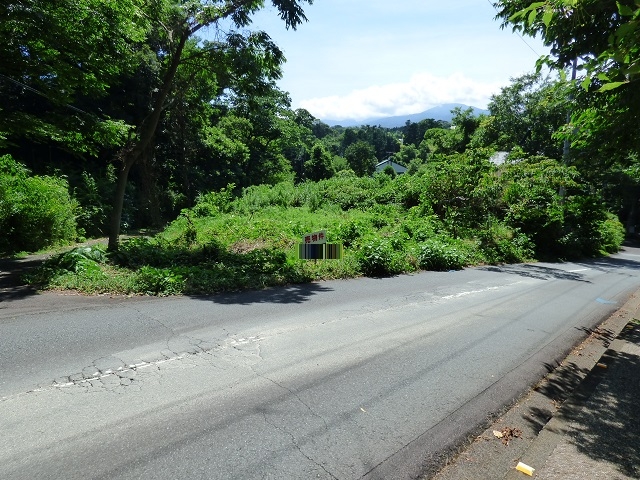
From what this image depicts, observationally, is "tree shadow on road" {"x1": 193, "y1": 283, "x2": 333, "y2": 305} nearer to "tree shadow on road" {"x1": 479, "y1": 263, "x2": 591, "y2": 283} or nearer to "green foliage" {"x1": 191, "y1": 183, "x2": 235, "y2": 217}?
"tree shadow on road" {"x1": 479, "y1": 263, "x2": 591, "y2": 283}

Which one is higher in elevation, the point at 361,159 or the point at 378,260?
the point at 361,159

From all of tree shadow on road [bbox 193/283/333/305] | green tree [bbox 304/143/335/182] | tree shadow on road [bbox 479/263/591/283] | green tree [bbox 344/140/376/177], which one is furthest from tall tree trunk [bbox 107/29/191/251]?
green tree [bbox 344/140/376/177]

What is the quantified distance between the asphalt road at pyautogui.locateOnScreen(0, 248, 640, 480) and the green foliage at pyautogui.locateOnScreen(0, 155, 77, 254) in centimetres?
798

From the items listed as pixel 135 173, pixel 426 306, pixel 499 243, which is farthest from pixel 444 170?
pixel 135 173

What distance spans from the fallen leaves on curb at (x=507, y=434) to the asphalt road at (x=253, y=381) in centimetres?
19

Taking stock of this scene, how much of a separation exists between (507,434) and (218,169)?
30.6 metres

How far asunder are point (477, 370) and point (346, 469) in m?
2.70

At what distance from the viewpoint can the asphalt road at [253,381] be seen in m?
3.01

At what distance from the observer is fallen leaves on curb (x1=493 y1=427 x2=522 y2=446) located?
11.9 feet

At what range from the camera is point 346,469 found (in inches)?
117

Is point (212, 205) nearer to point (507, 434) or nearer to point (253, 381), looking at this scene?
point (253, 381)

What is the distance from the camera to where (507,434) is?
370cm

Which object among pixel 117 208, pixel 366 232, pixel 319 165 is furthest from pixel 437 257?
pixel 319 165

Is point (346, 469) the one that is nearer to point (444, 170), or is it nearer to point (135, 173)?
point (444, 170)
